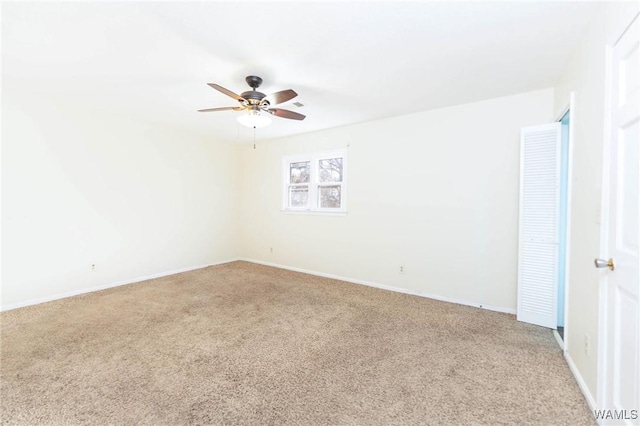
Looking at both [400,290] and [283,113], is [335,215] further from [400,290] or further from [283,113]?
[283,113]

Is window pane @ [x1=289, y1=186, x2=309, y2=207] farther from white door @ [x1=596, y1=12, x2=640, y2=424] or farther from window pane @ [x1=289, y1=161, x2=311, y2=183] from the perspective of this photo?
white door @ [x1=596, y1=12, x2=640, y2=424]

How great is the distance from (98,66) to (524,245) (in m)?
4.46

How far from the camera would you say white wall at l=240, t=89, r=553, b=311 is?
318 cm

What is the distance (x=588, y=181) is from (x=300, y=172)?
13.2 ft

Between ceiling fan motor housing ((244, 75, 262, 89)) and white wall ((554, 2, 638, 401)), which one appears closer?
white wall ((554, 2, 638, 401))

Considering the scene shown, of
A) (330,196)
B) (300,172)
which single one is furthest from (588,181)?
(300,172)

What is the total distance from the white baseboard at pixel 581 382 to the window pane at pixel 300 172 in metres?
4.03

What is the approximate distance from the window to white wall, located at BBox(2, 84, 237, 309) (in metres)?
1.55

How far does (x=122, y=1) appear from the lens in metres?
1.74

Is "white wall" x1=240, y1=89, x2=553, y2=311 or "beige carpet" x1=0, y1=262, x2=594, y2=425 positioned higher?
"white wall" x1=240, y1=89, x2=553, y2=311

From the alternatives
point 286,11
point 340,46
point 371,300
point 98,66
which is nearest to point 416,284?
point 371,300

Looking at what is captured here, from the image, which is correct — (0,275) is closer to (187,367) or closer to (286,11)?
(187,367)

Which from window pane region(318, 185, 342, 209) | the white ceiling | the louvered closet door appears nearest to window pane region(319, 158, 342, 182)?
window pane region(318, 185, 342, 209)

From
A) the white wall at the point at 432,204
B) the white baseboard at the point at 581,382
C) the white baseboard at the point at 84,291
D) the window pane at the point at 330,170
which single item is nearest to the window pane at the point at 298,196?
the white wall at the point at 432,204
